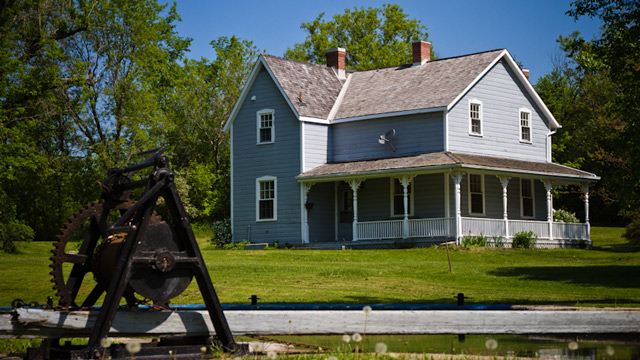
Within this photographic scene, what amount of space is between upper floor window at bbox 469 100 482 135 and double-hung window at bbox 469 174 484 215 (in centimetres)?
188

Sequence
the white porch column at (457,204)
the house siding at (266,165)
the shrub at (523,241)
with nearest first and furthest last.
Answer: the white porch column at (457,204) < the shrub at (523,241) < the house siding at (266,165)

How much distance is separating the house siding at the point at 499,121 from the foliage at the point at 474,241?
12.5 ft

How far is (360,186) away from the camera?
35.3 m

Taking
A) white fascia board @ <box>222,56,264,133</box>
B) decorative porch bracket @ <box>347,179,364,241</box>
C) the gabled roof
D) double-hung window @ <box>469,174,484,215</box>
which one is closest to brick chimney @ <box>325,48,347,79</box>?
the gabled roof

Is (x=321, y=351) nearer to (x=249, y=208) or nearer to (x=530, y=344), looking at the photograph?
(x=530, y=344)

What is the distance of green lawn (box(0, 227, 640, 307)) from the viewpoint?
17.4 meters

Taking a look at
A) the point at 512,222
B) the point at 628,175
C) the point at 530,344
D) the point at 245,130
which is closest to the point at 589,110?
the point at 512,222

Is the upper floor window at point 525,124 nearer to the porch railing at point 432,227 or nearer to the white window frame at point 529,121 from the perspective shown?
the white window frame at point 529,121

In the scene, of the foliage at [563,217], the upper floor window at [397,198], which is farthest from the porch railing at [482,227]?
the foliage at [563,217]

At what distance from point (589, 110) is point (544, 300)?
124ft

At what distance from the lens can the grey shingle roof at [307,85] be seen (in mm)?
35781

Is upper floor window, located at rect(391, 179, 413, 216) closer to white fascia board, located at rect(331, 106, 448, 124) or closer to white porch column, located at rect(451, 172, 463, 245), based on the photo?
white fascia board, located at rect(331, 106, 448, 124)

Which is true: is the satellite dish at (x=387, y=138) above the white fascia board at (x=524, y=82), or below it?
below

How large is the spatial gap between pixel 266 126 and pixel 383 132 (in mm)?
5272
